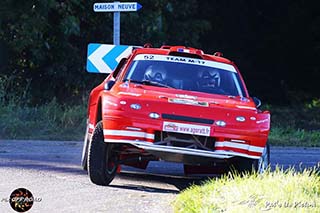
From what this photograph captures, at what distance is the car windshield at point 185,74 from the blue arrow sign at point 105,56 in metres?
3.92

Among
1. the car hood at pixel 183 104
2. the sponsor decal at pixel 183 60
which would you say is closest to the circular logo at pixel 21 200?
the car hood at pixel 183 104

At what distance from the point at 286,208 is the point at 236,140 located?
196cm

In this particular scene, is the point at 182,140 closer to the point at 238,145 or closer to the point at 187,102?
the point at 187,102

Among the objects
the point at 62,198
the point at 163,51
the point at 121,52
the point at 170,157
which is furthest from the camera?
the point at 121,52

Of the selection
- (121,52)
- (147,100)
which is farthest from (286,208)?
(121,52)

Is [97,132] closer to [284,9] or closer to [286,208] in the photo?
[286,208]

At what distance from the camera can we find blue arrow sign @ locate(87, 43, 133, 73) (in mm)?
15016

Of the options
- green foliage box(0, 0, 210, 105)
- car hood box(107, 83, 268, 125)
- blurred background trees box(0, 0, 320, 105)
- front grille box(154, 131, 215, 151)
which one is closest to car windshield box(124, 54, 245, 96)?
car hood box(107, 83, 268, 125)

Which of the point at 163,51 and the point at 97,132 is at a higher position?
the point at 163,51

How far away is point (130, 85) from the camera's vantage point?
10148 millimetres

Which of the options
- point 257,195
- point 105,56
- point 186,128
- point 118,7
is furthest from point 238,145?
point 105,56

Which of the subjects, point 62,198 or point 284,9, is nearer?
point 62,198

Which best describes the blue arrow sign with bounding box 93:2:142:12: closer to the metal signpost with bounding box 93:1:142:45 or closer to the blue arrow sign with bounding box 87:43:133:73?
the metal signpost with bounding box 93:1:142:45

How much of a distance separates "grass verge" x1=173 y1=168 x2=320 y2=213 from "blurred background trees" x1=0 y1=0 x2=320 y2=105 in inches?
377
